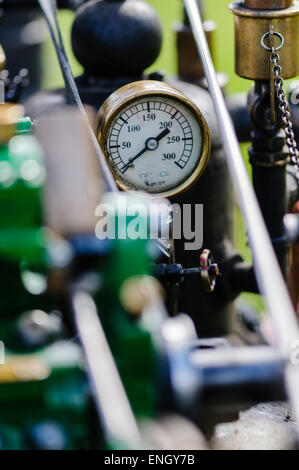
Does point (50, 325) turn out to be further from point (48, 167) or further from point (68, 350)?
point (48, 167)

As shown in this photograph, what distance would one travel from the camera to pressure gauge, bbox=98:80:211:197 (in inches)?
67.1

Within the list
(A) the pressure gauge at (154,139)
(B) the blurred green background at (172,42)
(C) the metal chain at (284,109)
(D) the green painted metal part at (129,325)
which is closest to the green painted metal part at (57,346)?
(D) the green painted metal part at (129,325)

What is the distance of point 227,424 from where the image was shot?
203 cm

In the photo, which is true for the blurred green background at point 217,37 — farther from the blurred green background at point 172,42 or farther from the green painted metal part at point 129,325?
the green painted metal part at point 129,325

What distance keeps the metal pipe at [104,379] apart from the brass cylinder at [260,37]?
1043mm

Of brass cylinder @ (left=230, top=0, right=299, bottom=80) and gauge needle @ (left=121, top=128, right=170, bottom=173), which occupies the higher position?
brass cylinder @ (left=230, top=0, right=299, bottom=80)

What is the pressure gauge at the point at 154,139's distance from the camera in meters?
1.71

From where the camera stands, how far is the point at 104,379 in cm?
93

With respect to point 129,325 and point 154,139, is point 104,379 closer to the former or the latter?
point 129,325

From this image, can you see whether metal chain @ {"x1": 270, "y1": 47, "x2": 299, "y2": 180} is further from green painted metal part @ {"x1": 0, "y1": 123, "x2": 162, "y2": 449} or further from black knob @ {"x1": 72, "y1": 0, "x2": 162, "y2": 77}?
green painted metal part @ {"x1": 0, "y1": 123, "x2": 162, "y2": 449}

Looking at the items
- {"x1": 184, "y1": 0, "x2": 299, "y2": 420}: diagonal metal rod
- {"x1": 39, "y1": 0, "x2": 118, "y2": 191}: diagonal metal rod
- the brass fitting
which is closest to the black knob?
{"x1": 39, "y1": 0, "x2": 118, "y2": 191}: diagonal metal rod

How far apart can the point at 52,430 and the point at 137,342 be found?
6.4 inches

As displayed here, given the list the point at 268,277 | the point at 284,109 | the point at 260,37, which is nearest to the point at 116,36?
the point at 260,37

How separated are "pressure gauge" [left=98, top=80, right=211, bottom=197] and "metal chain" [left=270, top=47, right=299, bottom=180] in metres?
0.16
